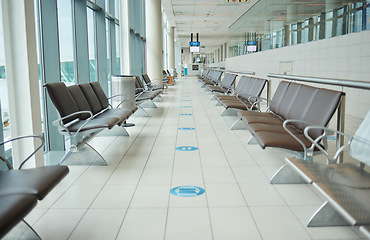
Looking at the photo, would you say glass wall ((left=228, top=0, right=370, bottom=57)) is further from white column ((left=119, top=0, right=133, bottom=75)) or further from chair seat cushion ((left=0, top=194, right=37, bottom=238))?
chair seat cushion ((left=0, top=194, right=37, bottom=238))

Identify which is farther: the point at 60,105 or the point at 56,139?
the point at 56,139

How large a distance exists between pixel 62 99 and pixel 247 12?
14.8 metres

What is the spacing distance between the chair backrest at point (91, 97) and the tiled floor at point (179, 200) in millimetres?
547

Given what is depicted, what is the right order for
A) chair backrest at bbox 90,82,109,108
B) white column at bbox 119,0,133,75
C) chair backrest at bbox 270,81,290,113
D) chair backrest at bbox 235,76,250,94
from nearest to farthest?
chair backrest at bbox 270,81,290,113, chair backrest at bbox 90,82,109,108, chair backrest at bbox 235,76,250,94, white column at bbox 119,0,133,75

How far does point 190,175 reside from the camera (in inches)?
135

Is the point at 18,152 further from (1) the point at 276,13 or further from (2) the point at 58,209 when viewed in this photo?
(1) the point at 276,13

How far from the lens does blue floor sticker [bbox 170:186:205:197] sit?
2900 millimetres

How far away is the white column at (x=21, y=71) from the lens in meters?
3.08

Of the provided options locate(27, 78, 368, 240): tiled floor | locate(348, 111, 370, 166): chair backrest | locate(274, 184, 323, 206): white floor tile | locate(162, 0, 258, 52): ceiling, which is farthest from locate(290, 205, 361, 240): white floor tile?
locate(162, 0, 258, 52): ceiling

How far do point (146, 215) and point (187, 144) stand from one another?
2303 millimetres

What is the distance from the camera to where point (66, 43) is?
5.42 m

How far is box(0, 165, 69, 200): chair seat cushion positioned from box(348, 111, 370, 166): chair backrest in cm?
196

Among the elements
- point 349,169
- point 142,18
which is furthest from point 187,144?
point 142,18

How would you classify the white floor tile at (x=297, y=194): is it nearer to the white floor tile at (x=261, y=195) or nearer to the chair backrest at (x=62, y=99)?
the white floor tile at (x=261, y=195)
